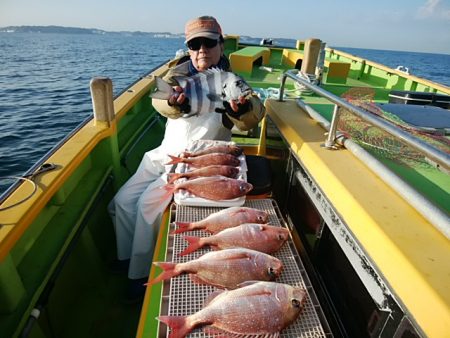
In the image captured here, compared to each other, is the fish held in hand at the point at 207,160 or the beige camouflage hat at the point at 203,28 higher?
the beige camouflage hat at the point at 203,28

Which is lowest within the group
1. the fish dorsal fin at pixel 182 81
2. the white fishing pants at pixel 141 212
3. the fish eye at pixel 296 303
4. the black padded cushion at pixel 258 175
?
the white fishing pants at pixel 141 212

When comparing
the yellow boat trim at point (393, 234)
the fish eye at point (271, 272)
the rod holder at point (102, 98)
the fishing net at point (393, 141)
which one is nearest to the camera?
the yellow boat trim at point (393, 234)

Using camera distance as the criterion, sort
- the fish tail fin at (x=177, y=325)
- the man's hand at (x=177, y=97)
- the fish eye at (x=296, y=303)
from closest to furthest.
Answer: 1. the fish tail fin at (x=177, y=325)
2. the fish eye at (x=296, y=303)
3. the man's hand at (x=177, y=97)

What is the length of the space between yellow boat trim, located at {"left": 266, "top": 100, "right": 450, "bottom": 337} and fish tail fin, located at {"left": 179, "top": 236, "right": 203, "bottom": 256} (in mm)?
967

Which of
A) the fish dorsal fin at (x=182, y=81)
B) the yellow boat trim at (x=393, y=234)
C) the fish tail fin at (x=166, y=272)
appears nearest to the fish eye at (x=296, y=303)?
the yellow boat trim at (x=393, y=234)

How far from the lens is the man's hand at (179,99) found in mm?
2918

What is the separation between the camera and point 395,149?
2771 mm

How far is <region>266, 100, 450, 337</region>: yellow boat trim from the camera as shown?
1151mm

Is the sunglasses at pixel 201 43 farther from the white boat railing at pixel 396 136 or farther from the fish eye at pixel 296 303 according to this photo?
the fish eye at pixel 296 303

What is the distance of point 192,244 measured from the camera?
1997mm

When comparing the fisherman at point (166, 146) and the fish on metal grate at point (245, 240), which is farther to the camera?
the fisherman at point (166, 146)

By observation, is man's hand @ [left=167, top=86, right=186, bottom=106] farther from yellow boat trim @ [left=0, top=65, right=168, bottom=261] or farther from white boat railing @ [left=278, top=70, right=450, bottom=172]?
white boat railing @ [left=278, top=70, right=450, bottom=172]

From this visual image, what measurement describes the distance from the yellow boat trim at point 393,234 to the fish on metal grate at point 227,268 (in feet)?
1.86

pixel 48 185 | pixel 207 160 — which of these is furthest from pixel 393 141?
pixel 48 185
